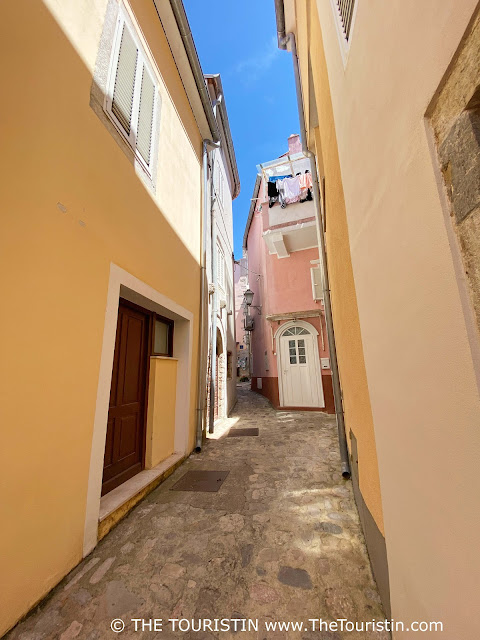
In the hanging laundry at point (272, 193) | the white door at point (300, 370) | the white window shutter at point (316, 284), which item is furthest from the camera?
the hanging laundry at point (272, 193)

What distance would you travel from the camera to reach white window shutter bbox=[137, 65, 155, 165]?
361 cm

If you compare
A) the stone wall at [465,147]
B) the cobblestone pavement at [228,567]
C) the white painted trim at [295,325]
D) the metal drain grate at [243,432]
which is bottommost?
the cobblestone pavement at [228,567]

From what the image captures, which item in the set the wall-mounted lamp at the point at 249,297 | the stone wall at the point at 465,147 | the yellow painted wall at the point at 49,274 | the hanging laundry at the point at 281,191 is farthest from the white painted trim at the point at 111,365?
the wall-mounted lamp at the point at 249,297

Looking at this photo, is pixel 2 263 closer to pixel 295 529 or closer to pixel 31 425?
pixel 31 425

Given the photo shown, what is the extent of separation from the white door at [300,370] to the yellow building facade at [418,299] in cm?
701

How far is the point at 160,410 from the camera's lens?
3.88 meters

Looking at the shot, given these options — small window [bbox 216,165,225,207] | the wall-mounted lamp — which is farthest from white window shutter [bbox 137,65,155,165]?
the wall-mounted lamp

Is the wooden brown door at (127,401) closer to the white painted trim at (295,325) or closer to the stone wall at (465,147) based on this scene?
the stone wall at (465,147)

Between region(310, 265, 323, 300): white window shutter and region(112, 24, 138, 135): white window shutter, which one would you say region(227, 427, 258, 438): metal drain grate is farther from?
region(112, 24, 138, 135): white window shutter

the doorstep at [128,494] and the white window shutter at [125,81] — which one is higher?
the white window shutter at [125,81]

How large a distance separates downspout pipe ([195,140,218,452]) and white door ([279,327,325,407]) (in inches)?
178

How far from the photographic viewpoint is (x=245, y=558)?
2016 mm

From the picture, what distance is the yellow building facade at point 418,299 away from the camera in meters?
0.74

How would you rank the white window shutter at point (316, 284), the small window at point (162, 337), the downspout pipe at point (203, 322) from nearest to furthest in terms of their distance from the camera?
the small window at point (162, 337), the downspout pipe at point (203, 322), the white window shutter at point (316, 284)
